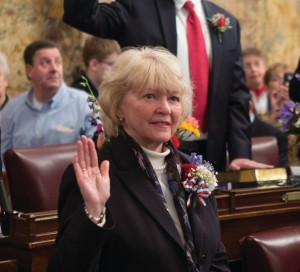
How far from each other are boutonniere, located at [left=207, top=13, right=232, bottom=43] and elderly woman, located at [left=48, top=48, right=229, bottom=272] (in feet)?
3.88

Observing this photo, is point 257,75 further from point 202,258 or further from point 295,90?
point 202,258

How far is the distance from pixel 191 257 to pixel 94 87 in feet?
10.2

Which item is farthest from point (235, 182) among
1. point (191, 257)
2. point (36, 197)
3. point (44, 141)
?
point (44, 141)

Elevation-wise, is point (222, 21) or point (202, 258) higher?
point (222, 21)

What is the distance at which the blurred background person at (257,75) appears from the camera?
23.4ft

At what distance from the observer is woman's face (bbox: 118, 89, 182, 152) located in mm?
2740

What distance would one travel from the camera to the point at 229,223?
3508 millimetres

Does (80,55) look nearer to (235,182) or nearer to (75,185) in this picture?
(235,182)

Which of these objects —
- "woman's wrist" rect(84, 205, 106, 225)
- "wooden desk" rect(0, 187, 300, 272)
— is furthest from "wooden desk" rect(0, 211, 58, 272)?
"woman's wrist" rect(84, 205, 106, 225)

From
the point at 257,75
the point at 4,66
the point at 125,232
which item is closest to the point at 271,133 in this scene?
the point at 257,75

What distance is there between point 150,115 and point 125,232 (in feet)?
1.43

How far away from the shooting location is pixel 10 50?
589cm

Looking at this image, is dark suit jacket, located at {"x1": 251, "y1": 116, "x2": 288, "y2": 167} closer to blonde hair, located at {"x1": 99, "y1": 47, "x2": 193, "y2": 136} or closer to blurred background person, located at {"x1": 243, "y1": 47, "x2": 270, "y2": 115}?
blurred background person, located at {"x1": 243, "y1": 47, "x2": 270, "y2": 115}

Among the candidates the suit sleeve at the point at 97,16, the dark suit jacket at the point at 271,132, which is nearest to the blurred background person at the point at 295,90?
the suit sleeve at the point at 97,16
